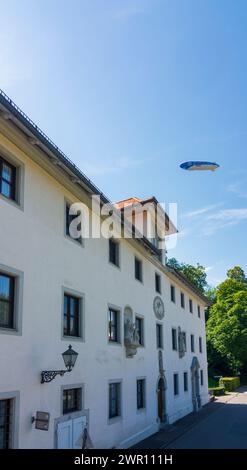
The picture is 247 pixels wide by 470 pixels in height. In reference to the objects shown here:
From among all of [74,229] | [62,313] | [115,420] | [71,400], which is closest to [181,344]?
[115,420]

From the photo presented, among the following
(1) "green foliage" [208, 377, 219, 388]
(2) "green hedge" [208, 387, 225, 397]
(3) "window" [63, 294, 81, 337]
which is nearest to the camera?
(3) "window" [63, 294, 81, 337]

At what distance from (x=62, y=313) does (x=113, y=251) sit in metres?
5.61

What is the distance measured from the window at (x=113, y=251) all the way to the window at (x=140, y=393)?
5.65m

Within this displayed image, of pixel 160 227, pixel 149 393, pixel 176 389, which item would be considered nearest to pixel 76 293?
pixel 149 393

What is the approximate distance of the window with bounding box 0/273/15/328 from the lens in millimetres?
10289

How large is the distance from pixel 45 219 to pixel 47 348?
3434 mm

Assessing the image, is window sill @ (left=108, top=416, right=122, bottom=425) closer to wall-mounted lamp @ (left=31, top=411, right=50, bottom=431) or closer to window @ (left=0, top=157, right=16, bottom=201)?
wall-mounted lamp @ (left=31, top=411, right=50, bottom=431)

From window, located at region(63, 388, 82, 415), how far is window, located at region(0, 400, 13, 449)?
2.68m

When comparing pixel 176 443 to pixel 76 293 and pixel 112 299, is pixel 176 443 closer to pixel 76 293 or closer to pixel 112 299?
pixel 112 299

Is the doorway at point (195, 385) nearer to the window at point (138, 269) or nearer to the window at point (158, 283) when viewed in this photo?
the window at point (158, 283)

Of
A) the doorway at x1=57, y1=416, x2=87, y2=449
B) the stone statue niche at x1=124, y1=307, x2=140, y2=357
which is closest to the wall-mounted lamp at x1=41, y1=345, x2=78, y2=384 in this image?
the doorway at x1=57, y1=416, x2=87, y2=449

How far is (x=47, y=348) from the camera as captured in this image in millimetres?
11672

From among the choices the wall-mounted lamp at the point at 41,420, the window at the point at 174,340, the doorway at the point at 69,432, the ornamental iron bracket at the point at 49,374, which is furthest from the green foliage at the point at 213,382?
the wall-mounted lamp at the point at 41,420

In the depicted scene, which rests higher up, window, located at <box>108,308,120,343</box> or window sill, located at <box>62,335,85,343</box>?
window, located at <box>108,308,120,343</box>
